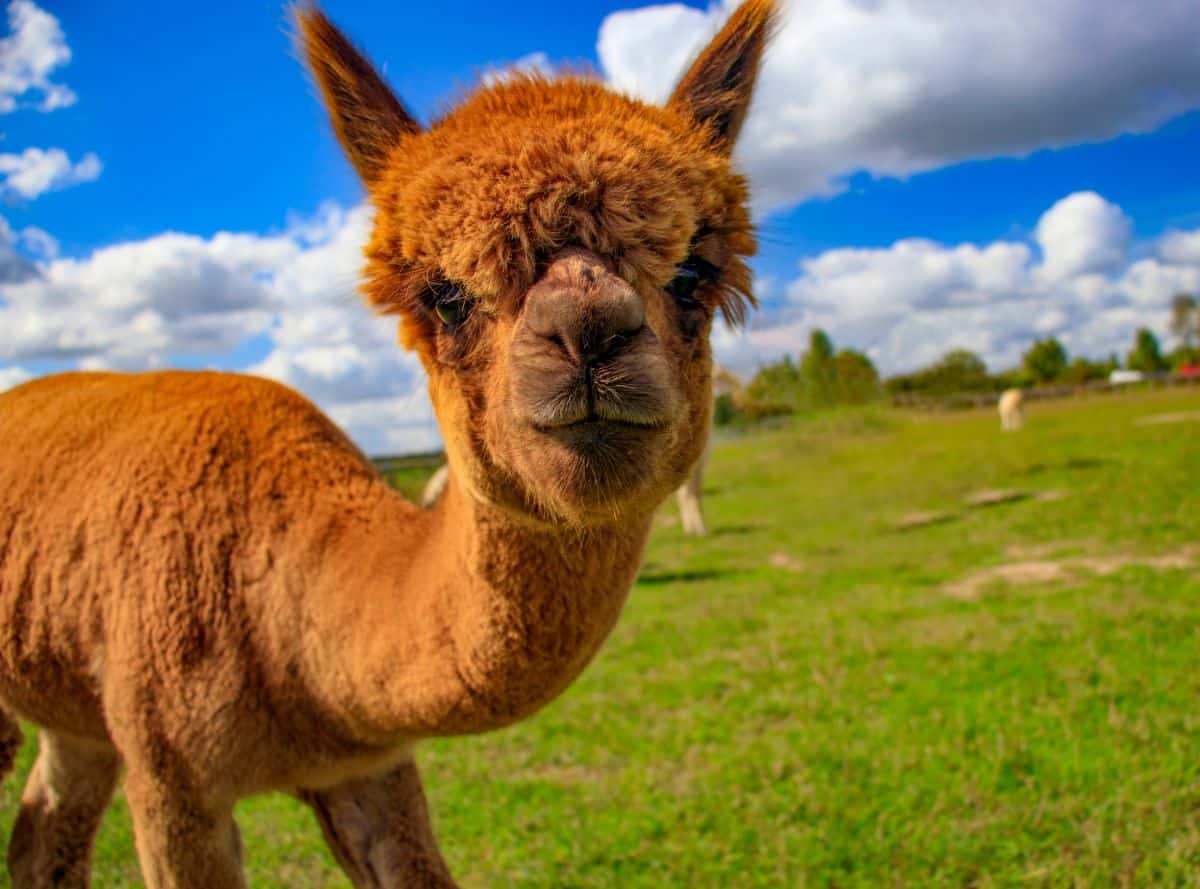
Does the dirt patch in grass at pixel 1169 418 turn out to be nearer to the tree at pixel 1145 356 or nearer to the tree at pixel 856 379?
the tree at pixel 856 379

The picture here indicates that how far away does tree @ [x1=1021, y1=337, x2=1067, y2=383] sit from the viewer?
8688 cm

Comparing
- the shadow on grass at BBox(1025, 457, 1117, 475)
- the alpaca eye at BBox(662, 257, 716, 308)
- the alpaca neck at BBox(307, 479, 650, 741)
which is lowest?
the shadow on grass at BBox(1025, 457, 1117, 475)

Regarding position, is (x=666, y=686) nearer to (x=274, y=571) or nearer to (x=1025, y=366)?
(x=274, y=571)

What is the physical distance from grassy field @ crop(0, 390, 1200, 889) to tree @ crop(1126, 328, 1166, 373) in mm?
95772

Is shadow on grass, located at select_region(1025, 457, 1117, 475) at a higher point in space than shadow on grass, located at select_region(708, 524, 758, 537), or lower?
higher

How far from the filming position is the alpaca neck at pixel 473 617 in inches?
94.7

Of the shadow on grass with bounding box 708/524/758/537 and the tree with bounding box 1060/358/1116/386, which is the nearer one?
the shadow on grass with bounding box 708/524/758/537

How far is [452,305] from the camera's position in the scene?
2.29 meters

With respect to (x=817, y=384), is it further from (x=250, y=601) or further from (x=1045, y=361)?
(x=1045, y=361)

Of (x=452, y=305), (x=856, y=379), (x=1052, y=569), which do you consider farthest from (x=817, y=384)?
(x=452, y=305)

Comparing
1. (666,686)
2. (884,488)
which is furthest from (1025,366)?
(666,686)

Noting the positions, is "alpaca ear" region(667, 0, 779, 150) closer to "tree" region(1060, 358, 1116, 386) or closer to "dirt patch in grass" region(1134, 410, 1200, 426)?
"dirt patch in grass" region(1134, 410, 1200, 426)

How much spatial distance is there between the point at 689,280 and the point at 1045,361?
3805 inches

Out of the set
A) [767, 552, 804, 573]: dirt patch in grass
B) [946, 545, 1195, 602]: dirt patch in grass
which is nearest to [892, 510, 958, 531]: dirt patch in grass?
[767, 552, 804, 573]: dirt patch in grass
